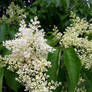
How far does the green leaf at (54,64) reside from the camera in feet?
3.89

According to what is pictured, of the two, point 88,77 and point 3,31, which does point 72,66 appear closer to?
point 88,77

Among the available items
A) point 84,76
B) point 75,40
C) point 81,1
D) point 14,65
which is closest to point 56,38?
point 75,40

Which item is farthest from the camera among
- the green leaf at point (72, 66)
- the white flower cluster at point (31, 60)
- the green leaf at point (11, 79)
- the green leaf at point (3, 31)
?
the green leaf at point (3, 31)

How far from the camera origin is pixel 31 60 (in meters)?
1.10

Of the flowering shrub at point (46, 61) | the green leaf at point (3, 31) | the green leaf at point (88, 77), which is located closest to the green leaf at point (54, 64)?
the flowering shrub at point (46, 61)

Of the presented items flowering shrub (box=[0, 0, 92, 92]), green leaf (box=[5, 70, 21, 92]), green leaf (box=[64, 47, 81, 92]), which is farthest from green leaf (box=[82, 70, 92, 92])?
green leaf (box=[5, 70, 21, 92])

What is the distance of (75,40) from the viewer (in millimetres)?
1310

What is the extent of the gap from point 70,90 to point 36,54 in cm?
24

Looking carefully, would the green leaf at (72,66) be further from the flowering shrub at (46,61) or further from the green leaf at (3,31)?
the green leaf at (3,31)

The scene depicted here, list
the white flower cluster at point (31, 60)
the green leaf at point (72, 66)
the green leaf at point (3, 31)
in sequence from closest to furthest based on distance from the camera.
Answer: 1. the white flower cluster at point (31, 60)
2. the green leaf at point (72, 66)
3. the green leaf at point (3, 31)

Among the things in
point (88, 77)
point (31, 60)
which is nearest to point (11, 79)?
point (31, 60)

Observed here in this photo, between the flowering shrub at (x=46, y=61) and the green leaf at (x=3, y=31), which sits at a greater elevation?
the green leaf at (x=3, y=31)

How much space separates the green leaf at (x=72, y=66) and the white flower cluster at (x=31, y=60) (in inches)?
3.3

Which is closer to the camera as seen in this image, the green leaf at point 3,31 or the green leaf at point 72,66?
the green leaf at point 72,66
